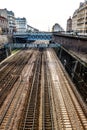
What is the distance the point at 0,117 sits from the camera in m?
23.5

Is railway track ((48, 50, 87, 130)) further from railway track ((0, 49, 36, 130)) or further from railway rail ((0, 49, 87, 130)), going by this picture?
railway track ((0, 49, 36, 130))

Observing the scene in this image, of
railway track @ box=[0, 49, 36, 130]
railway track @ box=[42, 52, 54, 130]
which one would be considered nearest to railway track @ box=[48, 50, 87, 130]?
railway track @ box=[42, 52, 54, 130]

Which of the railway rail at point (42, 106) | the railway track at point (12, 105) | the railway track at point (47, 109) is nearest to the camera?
the railway track at point (47, 109)

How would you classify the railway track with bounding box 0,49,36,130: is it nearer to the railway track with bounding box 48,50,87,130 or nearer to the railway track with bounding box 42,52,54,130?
the railway track with bounding box 42,52,54,130

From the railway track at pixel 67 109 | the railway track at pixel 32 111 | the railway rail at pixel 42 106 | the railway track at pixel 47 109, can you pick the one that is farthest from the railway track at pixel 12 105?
the railway track at pixel 67 109

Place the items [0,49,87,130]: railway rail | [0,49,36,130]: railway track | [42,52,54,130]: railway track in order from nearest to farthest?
[42,52,54,130]: railway track, [0,49,87,130]: railway rail, [0,49,36,130]: railway track

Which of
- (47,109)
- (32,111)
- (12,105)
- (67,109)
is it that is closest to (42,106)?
(47,109)

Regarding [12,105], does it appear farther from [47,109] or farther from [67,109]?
[67,109]

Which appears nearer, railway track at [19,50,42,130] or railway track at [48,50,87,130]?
railway track at [19,50,42,130]

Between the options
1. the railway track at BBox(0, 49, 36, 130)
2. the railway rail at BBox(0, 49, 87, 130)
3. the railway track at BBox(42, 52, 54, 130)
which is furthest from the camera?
the railway track at BBox(0, 49, 36, 130)

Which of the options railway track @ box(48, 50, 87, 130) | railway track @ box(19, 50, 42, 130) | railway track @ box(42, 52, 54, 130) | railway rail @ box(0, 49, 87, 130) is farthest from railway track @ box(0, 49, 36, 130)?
railway track @ box(48, 50, 87, 130)

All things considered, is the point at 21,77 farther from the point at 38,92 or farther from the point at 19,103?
the point at 19,103

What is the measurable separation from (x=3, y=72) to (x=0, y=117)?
23.8 metres

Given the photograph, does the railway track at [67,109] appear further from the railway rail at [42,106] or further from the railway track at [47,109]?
the railway track at [47,109]
